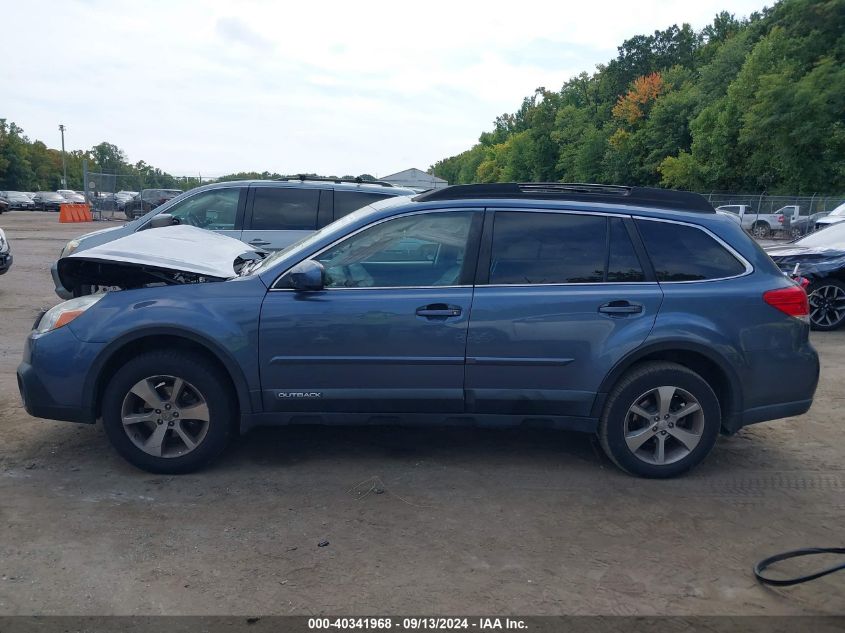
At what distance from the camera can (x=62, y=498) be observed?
416cm

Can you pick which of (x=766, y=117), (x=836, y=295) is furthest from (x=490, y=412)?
(x=766, y=117)

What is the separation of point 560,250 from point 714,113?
190ft

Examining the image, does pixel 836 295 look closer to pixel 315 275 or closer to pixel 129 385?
pixel 315 275

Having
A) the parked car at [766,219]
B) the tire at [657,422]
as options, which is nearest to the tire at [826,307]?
the tire at [657,422]

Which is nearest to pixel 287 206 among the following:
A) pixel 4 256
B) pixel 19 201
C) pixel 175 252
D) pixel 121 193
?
pixel 175 252

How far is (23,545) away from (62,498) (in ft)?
1.81

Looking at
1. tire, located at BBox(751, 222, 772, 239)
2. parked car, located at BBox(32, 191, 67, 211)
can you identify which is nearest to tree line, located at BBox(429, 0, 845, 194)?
tire, located at BBox(751, 222, 772, 239)

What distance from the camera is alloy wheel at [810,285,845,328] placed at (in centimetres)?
973

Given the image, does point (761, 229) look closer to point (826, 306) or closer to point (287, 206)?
point (826, 306)

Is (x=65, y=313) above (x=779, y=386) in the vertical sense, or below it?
above

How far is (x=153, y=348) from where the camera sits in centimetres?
451

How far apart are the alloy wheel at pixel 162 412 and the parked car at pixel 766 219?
33304 millimetres

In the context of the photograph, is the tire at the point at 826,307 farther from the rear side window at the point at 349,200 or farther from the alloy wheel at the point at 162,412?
the alloy wheel at the point at 162,412

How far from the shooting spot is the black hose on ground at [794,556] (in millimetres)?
3363
